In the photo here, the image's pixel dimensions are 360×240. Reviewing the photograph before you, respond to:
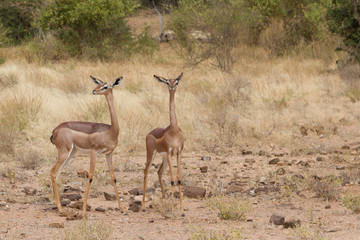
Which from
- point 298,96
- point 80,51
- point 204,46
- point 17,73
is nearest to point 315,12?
point 204,46

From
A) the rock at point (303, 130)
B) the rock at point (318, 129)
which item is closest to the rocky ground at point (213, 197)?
the rock at point (303, 130)

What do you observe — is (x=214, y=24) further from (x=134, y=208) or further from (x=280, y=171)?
(x=134, y=208)

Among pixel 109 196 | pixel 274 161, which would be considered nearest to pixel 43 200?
pixel 109 196

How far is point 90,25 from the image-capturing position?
2273cm

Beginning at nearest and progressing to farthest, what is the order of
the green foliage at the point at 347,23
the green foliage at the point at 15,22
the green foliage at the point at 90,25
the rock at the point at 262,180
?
the rock at the point at 262,180 → the green foliage at the point at 347,23 → the green foliage at the point at 90,25 → the green foliage at the point at 15,22

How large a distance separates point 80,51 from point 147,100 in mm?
10033

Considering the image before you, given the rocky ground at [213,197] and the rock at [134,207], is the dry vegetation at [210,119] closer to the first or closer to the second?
the rocky ground at [213,197]

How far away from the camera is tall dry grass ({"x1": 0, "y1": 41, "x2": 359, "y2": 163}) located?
11180mm

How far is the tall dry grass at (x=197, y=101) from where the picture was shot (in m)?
11.2

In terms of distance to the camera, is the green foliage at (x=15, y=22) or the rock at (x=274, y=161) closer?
the rock at (x=274, y=161)

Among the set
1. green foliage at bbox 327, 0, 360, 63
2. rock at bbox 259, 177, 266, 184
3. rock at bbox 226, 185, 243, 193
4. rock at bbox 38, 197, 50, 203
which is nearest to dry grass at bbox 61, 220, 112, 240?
Result: rock at bbox 38, 197, 50, 203

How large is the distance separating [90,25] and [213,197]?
16.7 metres

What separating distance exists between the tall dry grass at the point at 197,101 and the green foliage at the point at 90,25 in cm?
385

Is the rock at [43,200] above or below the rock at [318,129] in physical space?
below
